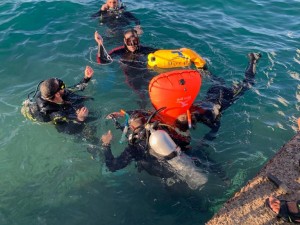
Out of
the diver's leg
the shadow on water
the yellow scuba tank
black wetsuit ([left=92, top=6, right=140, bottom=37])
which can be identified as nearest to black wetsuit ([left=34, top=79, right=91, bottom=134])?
the shadow on water

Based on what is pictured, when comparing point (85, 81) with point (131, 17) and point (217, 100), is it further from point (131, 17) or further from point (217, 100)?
point (131, 17)

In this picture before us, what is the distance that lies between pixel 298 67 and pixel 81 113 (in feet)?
19.3

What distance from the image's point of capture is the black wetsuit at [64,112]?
234 inches

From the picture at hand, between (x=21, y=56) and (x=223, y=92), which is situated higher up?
(x=223, y=92)

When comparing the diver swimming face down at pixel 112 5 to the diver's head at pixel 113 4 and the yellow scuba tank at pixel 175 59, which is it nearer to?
the diver's head at pixel 113 4

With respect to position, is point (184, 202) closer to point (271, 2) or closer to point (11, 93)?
point (11, 93)

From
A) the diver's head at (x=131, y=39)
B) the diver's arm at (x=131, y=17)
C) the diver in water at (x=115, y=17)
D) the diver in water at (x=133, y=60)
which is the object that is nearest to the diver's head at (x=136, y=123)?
the diver in water at (x=133, y=60)

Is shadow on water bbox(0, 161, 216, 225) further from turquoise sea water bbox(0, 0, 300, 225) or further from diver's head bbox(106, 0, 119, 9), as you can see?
diver's head bbox(106, 0, 119, 9)

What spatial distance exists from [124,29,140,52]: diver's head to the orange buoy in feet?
9.63

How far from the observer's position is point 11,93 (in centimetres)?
786

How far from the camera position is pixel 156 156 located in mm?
4566

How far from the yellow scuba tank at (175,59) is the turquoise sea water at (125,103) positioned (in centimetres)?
64

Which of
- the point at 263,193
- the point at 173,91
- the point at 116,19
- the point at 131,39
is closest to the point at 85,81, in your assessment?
the point at 131,39

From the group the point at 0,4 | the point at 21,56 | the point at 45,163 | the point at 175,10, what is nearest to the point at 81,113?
the point at 45,163
